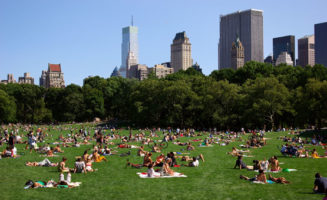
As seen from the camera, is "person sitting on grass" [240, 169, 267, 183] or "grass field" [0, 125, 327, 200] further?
"person sitting on grass" [240, 169, 267, 183]

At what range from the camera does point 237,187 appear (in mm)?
15008

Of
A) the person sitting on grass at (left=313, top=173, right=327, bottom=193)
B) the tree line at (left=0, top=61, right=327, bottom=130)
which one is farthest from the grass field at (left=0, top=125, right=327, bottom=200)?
the tree line at (left=0, top=61, right=327, bottom=130)

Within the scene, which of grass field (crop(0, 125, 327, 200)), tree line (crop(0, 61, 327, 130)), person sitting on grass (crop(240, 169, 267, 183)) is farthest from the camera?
tree line (crop(0, 61, 327, 130))

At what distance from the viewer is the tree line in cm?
5497

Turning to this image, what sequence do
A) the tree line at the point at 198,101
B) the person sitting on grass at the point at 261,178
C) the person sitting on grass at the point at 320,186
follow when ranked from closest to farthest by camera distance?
1. the person sitting on grass at the point at 320,186
2. the person sitting on grass at the point at 261,178
3. the tree line at the point at 198,101

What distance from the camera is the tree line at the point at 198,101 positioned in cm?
5497

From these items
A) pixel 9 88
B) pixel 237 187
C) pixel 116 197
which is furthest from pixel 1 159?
pixel 9 88

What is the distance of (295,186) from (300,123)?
42.3 metres

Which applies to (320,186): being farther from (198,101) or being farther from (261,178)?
(198,101)

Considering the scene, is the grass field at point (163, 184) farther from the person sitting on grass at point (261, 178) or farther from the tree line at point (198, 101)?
the tree line at point (198, 101)

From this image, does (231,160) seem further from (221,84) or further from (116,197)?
(221,84)

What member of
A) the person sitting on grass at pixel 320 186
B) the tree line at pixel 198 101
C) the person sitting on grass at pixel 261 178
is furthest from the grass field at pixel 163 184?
the tree line at pixel 198 101

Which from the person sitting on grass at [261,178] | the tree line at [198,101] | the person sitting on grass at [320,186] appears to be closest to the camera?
the person sitting on grass at [320,186]

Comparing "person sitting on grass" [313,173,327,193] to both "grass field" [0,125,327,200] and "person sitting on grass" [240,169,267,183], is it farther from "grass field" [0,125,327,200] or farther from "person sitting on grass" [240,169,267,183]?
"person sitting on grass" [240,169,267,183]
